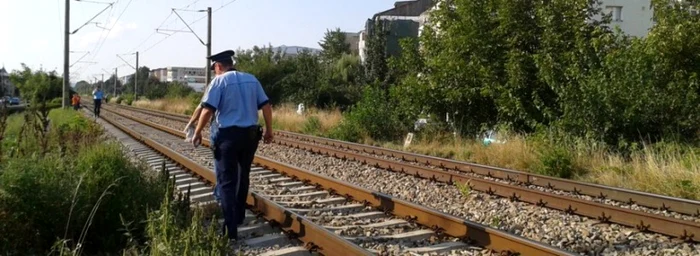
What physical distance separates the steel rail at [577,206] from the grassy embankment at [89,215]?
4.46m

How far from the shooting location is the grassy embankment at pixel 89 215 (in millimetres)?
5060

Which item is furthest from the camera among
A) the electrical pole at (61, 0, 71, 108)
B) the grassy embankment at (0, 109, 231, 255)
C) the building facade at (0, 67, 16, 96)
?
the building facade at (0, 67, 16, 96)

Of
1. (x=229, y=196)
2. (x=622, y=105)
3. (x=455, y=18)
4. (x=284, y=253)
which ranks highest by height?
(x=455, y=18)

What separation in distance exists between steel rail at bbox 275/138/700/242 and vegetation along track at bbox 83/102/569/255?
199cm

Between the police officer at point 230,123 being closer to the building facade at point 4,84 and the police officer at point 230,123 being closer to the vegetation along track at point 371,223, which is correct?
the vegetation along track at point 371,223

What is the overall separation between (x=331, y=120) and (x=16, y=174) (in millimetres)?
18372

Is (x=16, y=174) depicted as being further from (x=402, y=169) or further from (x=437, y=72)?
(x=437, y=72)

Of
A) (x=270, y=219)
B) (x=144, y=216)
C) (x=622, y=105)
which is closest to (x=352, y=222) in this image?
(x=270, y=219)

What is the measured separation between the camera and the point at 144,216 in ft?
20.5

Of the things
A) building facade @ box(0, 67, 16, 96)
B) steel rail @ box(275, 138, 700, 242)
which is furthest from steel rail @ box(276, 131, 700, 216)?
building facade @ box(0, 67, 16, 96)

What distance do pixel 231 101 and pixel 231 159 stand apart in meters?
0.53

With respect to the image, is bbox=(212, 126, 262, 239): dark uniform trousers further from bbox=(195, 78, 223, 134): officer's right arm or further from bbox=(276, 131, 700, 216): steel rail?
bbox=(276, 131, 700, 216): steel rail

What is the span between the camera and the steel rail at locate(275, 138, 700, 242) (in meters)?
6.59

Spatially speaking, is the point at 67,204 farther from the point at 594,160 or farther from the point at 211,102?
the point at 594,160
